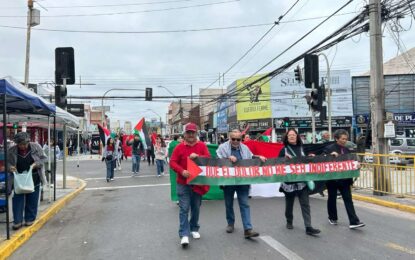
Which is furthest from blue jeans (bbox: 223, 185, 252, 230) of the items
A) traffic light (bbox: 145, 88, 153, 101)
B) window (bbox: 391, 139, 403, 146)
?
traffic light (bbox: 145, 88, 153, 101)

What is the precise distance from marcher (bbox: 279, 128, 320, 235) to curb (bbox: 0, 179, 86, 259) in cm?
452

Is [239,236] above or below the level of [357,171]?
below

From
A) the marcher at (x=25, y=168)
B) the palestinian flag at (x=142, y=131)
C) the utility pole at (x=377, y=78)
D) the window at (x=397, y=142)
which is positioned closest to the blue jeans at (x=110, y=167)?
the palestinian flag at (x=142, y=131)

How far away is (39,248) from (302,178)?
449 centimetres

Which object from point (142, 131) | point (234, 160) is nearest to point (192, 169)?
point (234, 160)

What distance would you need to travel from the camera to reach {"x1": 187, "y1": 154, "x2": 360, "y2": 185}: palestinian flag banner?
6871 mm

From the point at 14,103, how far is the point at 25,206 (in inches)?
93.4

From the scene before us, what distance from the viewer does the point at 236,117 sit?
52406 mm

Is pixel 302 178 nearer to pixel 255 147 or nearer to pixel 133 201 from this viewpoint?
pixel 255 147

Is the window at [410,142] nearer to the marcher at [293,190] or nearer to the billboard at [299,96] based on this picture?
the billboard at [299,96]

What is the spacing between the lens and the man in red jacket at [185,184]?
6441 millimetres

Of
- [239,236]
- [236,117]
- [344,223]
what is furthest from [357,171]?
[236,117]

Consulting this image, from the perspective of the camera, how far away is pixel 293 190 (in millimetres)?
7426

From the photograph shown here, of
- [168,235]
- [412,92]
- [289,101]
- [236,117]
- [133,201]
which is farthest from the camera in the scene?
[236,117]
